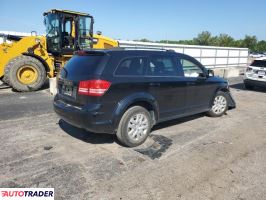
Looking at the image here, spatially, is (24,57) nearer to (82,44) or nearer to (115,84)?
(82,44)

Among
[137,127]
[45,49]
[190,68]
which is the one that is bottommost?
[137,127]

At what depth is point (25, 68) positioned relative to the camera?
10234 mm

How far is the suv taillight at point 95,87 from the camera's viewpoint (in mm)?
4305

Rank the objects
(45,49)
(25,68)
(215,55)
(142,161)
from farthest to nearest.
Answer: (215,55) < (45,49) < (25,68) < (142,161)

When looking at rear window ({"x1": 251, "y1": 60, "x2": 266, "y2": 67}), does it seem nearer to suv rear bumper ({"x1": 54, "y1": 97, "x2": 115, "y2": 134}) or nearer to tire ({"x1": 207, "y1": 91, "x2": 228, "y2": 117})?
tire ({"x1": 207, "y1": 91, "x2": 228, "y2": 117})

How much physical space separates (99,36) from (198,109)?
23.9 ft

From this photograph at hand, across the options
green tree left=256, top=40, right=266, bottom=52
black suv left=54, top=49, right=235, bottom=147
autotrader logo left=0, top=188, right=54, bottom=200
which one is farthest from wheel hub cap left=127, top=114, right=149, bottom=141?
green tree left=256, top=40, right=266, bottom=52

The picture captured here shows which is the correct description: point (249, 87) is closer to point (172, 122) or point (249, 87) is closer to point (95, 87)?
point (172, 122)

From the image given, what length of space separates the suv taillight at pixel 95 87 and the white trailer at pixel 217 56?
40.8ft

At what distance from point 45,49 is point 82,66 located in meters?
6.93

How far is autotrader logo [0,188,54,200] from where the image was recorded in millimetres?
3270

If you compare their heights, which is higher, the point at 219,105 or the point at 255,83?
the point at 255,83

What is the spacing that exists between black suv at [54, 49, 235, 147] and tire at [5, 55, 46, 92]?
18.4 ft

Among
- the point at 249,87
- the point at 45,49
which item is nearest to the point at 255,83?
the point at 249,87
